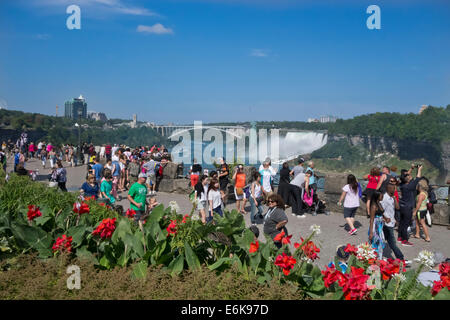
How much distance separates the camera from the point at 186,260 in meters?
3.49

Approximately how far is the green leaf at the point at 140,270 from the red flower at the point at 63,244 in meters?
0.80

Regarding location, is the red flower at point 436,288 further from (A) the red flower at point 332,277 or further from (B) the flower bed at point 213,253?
(A) the red flower at point 332,277

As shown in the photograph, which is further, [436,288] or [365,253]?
[365,253]

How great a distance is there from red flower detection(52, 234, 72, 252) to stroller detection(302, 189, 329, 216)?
8461 mm

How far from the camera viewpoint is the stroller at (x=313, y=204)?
37.4 feet

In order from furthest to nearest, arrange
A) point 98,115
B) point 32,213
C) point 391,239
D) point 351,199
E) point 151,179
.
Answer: point 98,115, point 151,179, point 351,199, point 391,239, point 32,213

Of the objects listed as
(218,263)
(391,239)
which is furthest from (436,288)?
(391,239)

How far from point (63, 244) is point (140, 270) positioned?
0.93m

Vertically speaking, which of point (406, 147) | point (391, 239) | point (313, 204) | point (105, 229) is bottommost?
point (391, 239)

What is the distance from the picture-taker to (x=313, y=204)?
38.3 feet

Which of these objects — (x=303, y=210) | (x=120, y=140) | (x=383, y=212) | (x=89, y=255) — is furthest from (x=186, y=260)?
(x=120, y=140)

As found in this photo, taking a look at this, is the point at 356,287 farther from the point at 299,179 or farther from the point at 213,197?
the point at 299,179
